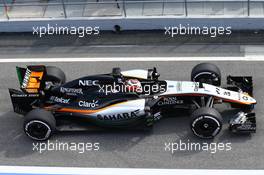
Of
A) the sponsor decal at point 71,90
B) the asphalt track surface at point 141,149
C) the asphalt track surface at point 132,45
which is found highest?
the asphalt track surface at point 132,45

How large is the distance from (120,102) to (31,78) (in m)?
2.43

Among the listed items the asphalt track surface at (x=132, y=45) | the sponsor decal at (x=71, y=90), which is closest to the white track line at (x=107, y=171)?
the sponsor decal at (x=71, y=90)

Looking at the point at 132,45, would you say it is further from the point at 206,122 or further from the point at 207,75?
the point at 206,122

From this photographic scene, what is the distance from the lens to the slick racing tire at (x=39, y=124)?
481 inches

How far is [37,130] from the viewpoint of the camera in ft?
41.1

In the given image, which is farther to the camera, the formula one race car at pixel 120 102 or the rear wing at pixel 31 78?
the rear wing at pixel 31 78

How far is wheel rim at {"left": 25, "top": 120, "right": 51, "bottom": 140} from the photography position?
485 inches

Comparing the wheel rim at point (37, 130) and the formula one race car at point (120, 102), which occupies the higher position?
the formula one race car at point (120, 102)

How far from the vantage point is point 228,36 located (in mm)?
16125

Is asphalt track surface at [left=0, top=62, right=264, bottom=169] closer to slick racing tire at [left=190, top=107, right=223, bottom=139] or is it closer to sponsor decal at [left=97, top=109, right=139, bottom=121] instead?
slick racing tire at [left=190, top=107, right=223, bottom=139]

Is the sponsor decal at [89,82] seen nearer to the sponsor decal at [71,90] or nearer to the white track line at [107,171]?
the sponsor decal at [71,90]

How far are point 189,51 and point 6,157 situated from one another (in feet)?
20.7

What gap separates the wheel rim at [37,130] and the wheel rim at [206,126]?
343 cm

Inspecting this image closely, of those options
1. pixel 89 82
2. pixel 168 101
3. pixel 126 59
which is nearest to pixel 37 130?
pixel 89 82
